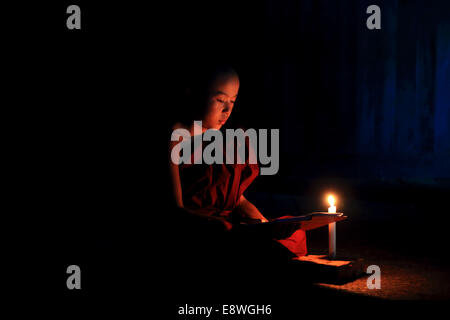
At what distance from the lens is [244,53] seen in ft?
23.3

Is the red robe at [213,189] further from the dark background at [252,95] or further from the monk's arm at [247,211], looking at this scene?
the dark background at [252,95]

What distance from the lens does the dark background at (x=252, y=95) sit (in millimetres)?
5742

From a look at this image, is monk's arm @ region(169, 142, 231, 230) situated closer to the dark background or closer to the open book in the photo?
the open book

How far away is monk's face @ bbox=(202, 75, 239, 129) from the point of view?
9.25ft

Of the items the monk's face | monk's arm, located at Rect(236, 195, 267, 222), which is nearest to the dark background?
monk's arm, located at Rect(236, 195, 267, 222)

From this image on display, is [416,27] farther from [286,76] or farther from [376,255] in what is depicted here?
[376,255]

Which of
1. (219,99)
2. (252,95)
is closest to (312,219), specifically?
→ (219,99)

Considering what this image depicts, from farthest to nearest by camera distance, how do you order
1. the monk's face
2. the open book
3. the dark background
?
the dark background → the monk's face → the open book

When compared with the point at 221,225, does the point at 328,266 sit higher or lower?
lower

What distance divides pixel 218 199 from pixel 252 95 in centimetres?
432

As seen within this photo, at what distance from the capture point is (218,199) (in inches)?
116

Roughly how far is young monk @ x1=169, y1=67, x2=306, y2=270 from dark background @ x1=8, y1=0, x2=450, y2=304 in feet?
4.62

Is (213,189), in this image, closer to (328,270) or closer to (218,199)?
(218,199)

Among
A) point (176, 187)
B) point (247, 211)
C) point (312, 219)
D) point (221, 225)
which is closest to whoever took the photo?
point (312, 219)
